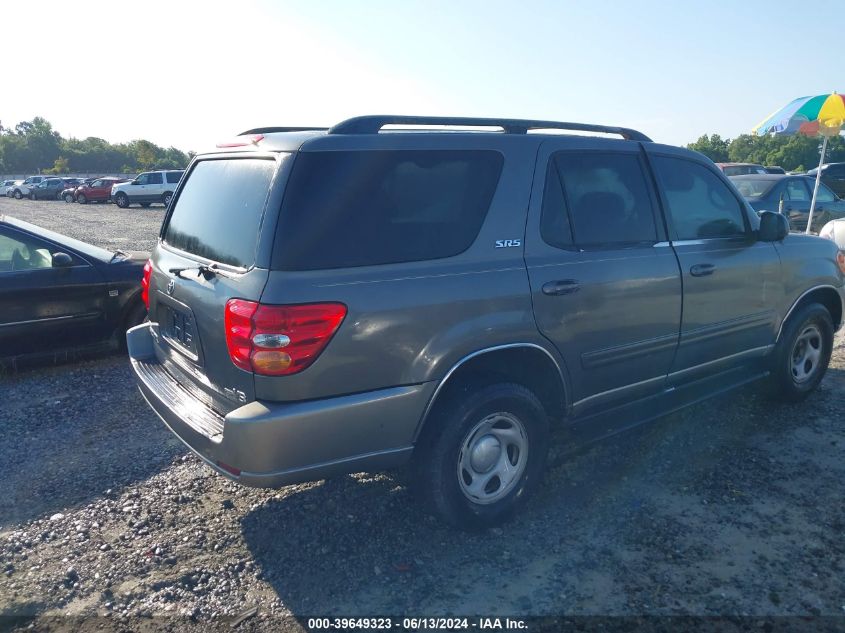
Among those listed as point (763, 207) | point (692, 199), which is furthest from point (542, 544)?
point (763, 207)

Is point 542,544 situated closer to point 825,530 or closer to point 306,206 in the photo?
point 825,530

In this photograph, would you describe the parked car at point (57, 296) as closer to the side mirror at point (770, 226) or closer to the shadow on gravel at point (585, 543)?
the shadow on gravel at point (585, 543)

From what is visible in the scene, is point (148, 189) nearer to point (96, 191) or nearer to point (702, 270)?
point (96, 191)

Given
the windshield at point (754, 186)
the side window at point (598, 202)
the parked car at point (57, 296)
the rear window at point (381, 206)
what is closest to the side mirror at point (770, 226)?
the side window at point (598, 202)

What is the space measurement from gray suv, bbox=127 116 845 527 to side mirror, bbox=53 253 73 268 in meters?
2.43

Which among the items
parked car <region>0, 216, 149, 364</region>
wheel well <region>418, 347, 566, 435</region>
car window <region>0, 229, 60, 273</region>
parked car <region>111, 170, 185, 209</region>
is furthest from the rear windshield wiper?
parked car <region>111, 170, 185, 209</region>

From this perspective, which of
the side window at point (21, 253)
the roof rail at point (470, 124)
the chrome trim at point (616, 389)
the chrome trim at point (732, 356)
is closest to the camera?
the roof rail at point (470, 124)

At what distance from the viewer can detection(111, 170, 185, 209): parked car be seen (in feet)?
104

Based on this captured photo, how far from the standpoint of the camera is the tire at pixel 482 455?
3189 millimetres

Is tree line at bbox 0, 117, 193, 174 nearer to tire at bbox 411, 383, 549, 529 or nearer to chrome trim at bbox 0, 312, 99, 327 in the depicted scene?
chrome trim at bbox 0, 312, 99, 327

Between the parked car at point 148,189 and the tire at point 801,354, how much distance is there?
1217 inches

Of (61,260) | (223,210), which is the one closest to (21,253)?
(61,260)

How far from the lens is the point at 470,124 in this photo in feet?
11.6

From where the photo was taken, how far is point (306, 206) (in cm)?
283
